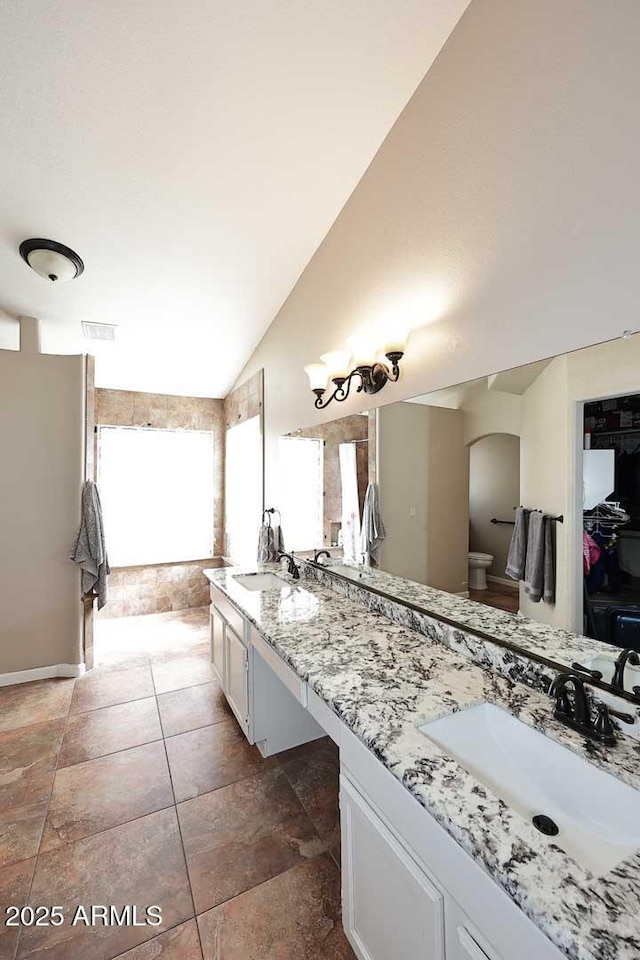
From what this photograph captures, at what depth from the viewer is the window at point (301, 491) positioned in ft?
8.68

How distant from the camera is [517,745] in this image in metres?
1.05

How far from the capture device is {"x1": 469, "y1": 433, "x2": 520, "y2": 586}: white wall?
1367mm

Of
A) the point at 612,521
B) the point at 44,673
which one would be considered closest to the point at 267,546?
the point at 44,673

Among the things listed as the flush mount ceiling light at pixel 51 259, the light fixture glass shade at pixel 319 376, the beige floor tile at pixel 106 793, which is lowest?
the beige floor tile at pixel 106 793

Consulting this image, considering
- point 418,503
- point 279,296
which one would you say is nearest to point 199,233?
point 279,296

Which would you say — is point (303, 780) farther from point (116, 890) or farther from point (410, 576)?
point (410, 576)

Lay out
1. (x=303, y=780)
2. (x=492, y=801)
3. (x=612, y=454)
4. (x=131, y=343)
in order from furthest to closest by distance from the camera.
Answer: (x=131, y=343) → (x=303, y=780) → (x=612, y=454) → (x=492, y=801)

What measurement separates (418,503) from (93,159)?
223 centimetres

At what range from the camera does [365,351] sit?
6.50ft

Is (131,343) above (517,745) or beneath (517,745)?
above

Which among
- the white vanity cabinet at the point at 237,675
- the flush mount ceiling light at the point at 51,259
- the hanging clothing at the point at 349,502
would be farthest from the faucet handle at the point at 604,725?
the flush mount ceiling light at the point at 51,259

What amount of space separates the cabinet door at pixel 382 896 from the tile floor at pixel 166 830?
0.35 metres

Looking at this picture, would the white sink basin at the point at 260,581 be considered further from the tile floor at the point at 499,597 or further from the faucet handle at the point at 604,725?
the faucet handle at the point at 604,725

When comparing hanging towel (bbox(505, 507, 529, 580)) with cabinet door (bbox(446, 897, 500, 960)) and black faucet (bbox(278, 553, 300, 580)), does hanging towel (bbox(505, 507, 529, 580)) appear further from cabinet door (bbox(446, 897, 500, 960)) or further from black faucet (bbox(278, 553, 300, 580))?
black faucet (bbox(278, 553, 300, 580))
